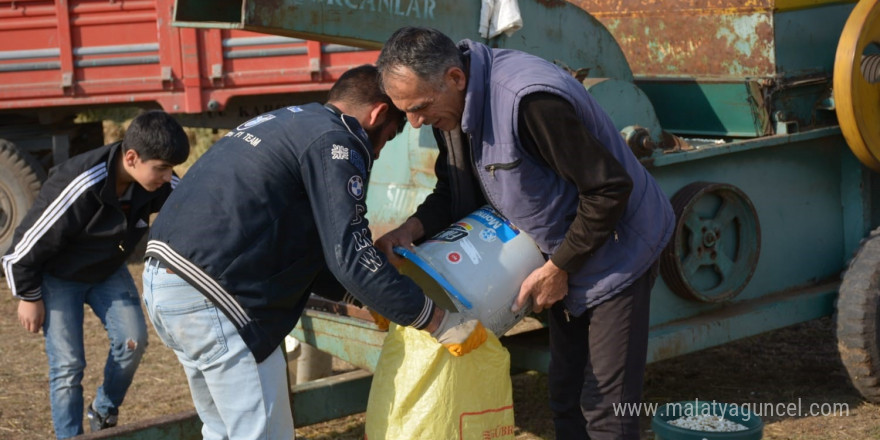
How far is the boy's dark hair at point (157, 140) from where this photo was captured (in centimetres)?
339

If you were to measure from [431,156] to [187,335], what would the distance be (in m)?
1.61

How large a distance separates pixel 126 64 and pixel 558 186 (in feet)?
18.9

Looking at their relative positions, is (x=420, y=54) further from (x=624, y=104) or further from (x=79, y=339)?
Answer: (x=79, y=339)

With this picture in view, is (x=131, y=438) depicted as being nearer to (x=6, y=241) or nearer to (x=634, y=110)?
(x=634, y=110)

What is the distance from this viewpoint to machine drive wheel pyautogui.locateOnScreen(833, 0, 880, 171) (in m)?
4.09

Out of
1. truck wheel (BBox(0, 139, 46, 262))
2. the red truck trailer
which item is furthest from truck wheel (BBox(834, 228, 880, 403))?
truck wheel (BBox(0, 139, 46, 262))

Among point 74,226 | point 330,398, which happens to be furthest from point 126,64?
point 330,398

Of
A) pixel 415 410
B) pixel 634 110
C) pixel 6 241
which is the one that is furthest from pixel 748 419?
pixel 6 241

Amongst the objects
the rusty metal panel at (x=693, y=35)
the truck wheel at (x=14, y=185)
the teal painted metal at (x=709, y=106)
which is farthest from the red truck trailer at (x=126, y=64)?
the teal painted metal at (x=709, y=106)

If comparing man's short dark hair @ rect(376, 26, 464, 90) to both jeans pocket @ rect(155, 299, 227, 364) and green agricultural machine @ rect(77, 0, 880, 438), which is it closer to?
jeans pocket @ rect(155, 299, 227, 364)

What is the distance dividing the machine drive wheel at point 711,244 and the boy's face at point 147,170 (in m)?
1.79

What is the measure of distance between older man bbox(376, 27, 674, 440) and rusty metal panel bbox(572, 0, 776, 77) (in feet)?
6.02

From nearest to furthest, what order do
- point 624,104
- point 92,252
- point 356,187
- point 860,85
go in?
point 356,187, point 92,252, point 624,104, point 860,85

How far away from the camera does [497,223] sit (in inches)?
119
